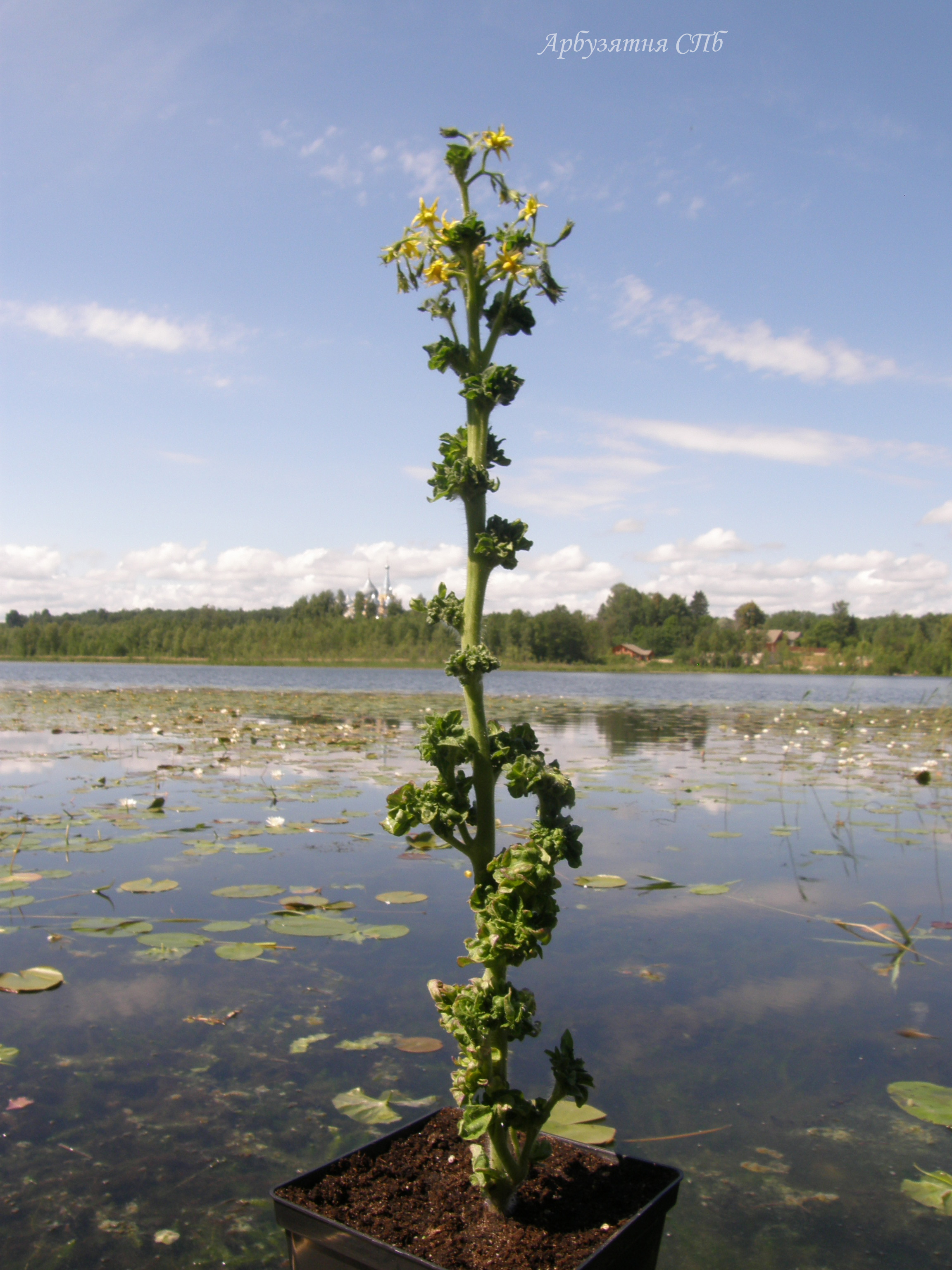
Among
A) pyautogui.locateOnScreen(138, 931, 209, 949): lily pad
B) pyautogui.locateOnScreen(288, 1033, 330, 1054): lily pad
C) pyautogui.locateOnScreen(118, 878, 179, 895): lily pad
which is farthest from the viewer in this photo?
pyautogui.locateOnScreen(118, 878, 179, 895): lily pad

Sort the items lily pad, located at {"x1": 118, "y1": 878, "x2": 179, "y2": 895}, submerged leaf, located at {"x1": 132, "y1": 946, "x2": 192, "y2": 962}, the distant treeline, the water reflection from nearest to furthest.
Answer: submerged leaf, located at {"x1": 132, "y1": 946, "x2": 192, "y2": 962} < lily pad, located at {"x1": 118, "y1": 878, "x2": 179, "y2": 895} < the water reflection < the distant treeline

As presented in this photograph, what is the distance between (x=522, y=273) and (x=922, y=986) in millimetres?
3154

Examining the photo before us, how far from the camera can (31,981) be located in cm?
309

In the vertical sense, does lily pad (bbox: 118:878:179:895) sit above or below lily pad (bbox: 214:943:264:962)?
above

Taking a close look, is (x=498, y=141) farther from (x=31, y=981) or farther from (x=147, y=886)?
(x=147, y=886)

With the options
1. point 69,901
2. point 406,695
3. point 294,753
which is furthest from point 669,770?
point 406,695

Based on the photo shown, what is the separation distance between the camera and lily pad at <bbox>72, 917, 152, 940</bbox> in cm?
369

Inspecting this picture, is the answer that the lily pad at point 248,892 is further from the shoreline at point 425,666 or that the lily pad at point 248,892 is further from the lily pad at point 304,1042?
the shoreline at point 425,666

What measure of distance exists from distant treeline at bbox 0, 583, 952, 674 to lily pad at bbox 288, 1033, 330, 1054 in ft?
145

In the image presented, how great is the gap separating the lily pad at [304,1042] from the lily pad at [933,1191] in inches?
67.6

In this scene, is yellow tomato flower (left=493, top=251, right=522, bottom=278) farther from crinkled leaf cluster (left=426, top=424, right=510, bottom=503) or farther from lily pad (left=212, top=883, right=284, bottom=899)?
lily pad (left=212, top=883, right=284, bottom=899)

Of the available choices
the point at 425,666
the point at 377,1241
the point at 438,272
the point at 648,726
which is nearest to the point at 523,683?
the point at 425,666

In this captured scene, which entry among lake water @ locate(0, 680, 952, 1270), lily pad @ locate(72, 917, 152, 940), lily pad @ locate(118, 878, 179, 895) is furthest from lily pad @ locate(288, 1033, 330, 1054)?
lily pad @ locate(118, 878, 179, 895)

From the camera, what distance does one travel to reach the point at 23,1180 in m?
1.96
